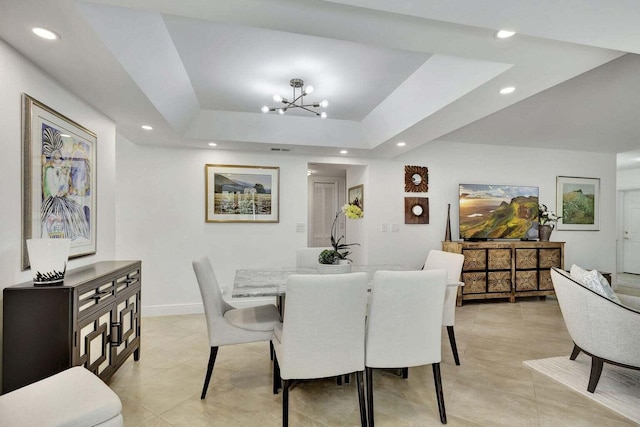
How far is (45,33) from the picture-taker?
166 cm

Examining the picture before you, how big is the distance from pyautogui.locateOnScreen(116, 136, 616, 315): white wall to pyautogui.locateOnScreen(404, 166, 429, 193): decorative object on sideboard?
72mm

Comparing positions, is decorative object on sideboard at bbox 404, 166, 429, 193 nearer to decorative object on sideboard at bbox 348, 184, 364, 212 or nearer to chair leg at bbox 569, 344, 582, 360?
decorative object on sideboard at bbox 348, 184, 364, 212

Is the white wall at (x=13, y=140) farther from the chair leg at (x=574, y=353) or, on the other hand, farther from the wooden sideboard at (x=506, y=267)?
the wooden sideboard at (x=506, y=267)

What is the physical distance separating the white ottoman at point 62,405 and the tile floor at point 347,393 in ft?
2.42

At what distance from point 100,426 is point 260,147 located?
3386 mm

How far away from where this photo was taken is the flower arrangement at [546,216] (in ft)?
17.2

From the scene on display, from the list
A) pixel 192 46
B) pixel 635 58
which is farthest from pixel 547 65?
pixel 192 46

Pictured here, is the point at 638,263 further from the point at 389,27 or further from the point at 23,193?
the point at 23,193

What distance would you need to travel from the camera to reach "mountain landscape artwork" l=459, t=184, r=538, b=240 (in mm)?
5062

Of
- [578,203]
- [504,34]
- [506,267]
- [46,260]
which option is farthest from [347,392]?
[578,203]

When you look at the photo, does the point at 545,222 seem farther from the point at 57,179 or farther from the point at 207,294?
the point at 57,179

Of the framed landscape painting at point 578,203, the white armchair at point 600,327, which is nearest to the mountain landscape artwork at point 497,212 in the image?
the framed landscape painting at point 578,203

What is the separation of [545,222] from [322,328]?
5035 millimetres

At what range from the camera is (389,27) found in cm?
171
